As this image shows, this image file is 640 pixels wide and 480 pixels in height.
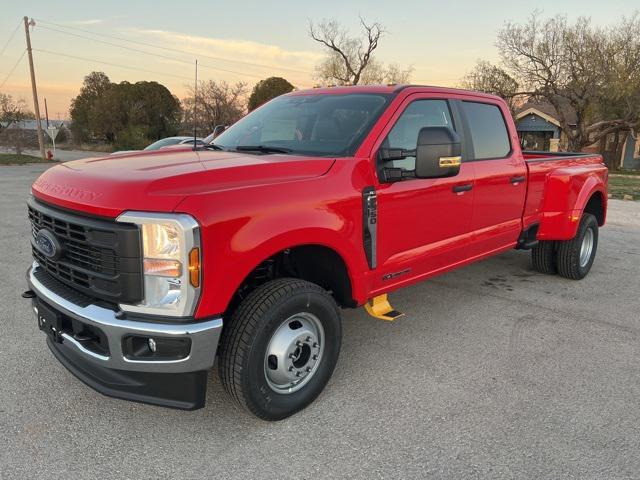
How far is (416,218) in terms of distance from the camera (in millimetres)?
3545

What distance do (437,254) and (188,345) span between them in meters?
2.17

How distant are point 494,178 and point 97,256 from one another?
3239mm

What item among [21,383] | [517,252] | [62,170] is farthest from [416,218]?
[517,252]

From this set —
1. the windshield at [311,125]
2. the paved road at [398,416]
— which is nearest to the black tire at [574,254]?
the paved road at [398,416]

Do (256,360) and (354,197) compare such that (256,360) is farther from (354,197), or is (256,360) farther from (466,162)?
(466,162)

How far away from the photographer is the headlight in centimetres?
Result: 226

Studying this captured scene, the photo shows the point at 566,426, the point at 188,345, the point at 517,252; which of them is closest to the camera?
the point at 188,345

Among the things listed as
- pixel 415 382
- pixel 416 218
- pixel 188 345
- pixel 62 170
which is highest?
pixel 62 170

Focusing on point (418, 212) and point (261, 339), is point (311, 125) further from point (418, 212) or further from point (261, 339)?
point (261, 339)

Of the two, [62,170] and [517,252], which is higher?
[62,170]

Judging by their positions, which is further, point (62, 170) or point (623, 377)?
point (623, 377)

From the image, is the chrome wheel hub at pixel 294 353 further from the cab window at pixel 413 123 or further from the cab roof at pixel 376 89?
the cab roof at pixel 376 89

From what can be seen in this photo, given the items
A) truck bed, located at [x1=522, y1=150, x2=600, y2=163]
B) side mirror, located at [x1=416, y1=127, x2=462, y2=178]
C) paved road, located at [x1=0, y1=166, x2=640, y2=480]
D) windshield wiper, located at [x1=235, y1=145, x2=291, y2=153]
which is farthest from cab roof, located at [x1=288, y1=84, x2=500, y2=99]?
paved road, located at [x1=0, y1=166, x2=640, y2=480]

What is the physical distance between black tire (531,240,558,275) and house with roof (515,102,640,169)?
28424 millimetres
